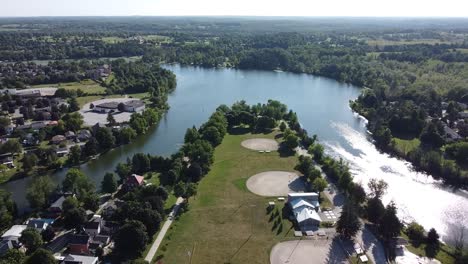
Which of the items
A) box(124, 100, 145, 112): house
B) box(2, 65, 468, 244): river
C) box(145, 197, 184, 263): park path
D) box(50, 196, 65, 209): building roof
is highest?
box(50, 196, 65, 209): building roof

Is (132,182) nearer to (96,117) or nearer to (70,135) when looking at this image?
(70,135)

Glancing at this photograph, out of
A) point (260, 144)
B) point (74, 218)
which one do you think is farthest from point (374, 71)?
point (74, 218)

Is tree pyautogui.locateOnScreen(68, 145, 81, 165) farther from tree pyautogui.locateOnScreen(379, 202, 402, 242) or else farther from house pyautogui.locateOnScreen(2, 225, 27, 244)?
tree pyautogui.locateOnScreen(379, 202, 402, 242)

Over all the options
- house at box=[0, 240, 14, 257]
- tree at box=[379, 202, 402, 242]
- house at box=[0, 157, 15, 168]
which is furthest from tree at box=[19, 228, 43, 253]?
tree at box=[379, 202, 402, 242]

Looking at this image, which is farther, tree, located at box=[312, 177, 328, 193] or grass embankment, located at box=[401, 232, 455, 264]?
tree, located at box=[312, 177, 328, 193]

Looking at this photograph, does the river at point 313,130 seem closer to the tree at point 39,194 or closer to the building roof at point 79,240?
the tree at point 39,194

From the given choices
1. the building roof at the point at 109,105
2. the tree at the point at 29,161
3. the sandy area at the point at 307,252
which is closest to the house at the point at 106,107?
the building roof at the point at 109,105
